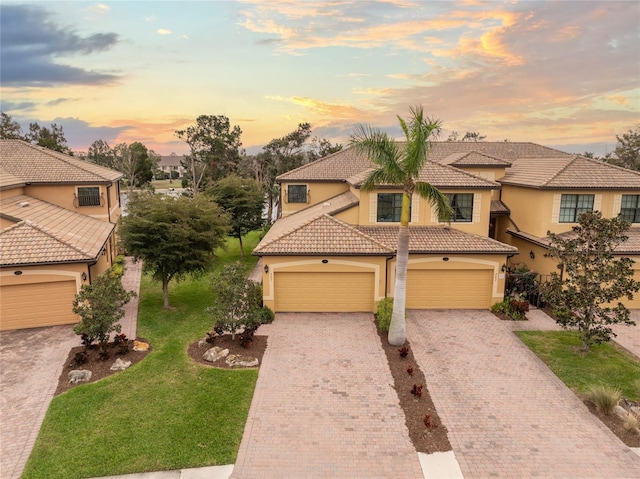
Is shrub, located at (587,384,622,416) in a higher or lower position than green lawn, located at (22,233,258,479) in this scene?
higher

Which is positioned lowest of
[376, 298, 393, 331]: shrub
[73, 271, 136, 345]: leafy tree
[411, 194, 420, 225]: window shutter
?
[376, 298, 393, 331]: shrub

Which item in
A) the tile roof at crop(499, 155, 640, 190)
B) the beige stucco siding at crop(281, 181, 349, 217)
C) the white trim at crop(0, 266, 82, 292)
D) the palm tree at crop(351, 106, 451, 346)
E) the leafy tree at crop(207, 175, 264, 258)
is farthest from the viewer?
the leafy tree at crop(207, 175, 264, 258)

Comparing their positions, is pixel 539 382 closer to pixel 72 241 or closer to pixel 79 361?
pixel 79 361

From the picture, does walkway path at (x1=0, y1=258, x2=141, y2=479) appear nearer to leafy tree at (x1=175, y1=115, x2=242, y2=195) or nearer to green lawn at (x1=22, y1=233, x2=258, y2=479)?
green lawn at (x1=22, y1=233, x2=258, y2=479)

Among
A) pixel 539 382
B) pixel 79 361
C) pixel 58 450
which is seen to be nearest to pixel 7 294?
pixel 79 361

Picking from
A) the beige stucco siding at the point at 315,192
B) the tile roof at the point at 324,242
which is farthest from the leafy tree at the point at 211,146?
the tile roof at the point at 324,242

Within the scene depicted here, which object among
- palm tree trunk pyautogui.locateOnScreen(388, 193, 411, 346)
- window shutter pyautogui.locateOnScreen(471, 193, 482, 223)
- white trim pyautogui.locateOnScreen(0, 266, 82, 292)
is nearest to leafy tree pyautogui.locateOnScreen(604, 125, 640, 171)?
window shutter pyautogui.locateOnScreen(471, 193, 482, 223)

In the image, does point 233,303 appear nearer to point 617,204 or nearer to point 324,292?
point 324,292
